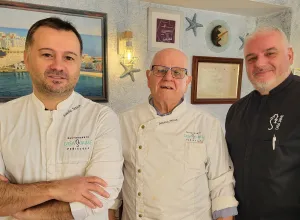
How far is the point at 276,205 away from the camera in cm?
137

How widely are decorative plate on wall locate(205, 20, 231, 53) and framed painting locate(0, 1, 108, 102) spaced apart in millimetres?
1333

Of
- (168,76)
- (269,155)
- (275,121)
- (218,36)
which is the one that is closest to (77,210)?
(168,76)

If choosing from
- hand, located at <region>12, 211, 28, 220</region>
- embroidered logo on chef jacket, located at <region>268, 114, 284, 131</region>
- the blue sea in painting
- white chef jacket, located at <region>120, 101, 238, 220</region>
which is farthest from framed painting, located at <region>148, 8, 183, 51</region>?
hand, located at <region>12, 211, 28, 220</region>

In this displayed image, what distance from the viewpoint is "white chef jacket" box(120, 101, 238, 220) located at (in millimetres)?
1423

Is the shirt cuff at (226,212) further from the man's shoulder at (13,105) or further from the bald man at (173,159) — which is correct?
the man's shoulder at (13,105)

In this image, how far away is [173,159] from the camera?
1453mm

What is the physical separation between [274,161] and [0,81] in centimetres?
223

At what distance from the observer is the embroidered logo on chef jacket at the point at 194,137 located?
1.49 metres

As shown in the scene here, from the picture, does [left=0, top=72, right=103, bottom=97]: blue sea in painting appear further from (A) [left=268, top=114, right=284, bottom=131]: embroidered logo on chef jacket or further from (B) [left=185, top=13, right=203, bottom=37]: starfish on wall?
(A) [left=268, top=114, right=284, bottom=131]: embroidered logo on chef jacket

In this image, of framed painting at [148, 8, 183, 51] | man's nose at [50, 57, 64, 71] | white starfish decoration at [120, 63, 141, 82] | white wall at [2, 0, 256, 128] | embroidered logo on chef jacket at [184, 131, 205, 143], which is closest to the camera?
man's nose at [50, 57, 64, 71]

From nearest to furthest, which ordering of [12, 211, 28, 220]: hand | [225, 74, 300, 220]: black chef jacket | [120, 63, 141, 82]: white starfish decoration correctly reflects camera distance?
[12, 211, 28, 220]: hand
[225, 74, 300, 220]: black chef jacket
[120, 63, 141, 82]: white starfish decoration

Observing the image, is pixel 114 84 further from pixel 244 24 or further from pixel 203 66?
pixel 244 24

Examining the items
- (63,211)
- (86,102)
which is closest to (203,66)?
(86,102)

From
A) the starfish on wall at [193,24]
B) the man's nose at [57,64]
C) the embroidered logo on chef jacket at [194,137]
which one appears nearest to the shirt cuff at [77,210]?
the man's nose at [57,64]
